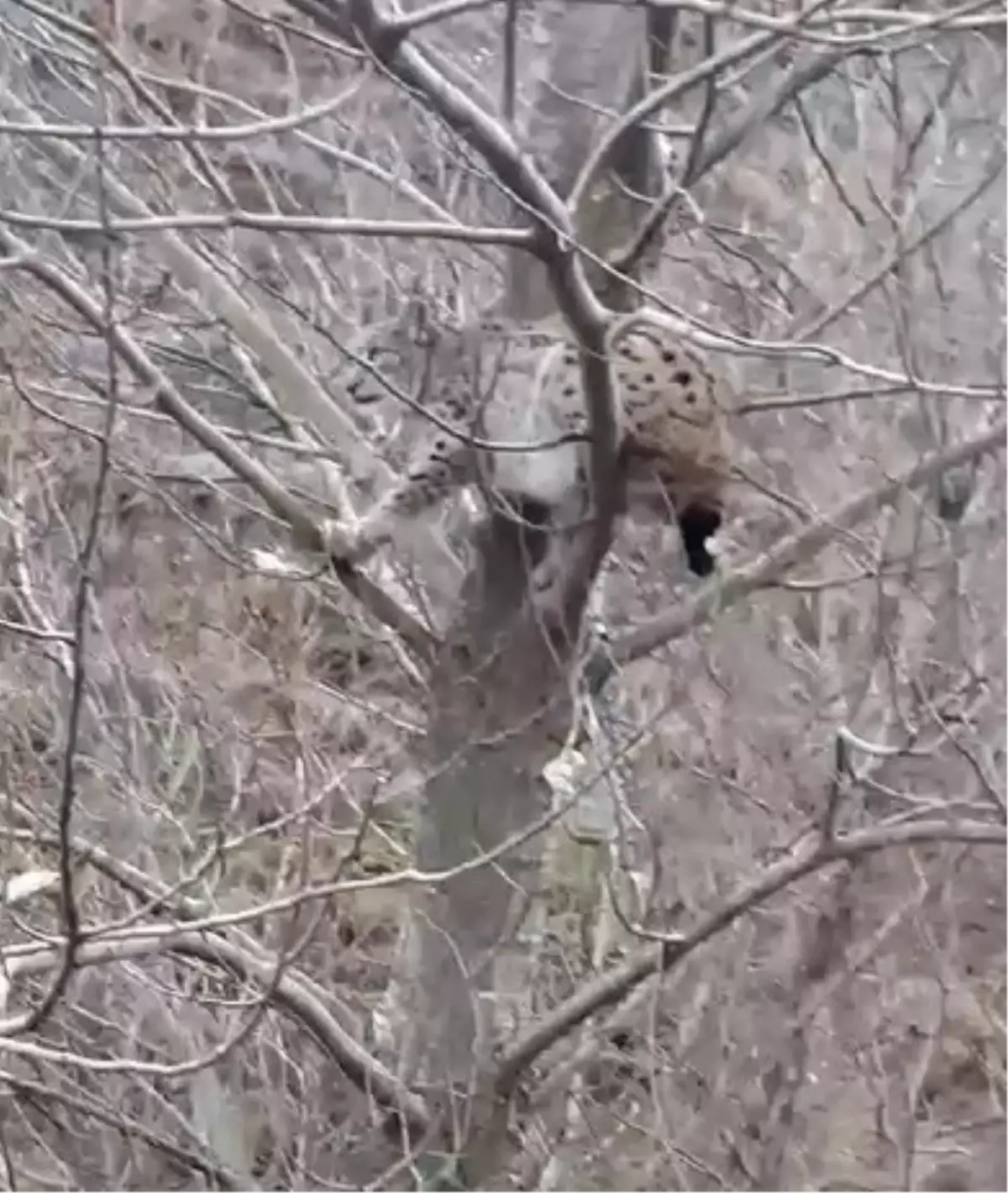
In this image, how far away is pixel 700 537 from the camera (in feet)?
11.8

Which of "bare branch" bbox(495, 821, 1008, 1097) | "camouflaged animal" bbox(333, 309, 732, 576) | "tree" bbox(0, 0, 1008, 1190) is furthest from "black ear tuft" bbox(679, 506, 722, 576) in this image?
"bare branch" bbox(495, 821, 1008, 1097)

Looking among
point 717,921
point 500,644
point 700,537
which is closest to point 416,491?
point 500,644

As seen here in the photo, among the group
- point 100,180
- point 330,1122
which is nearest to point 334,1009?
A: point 330,1122

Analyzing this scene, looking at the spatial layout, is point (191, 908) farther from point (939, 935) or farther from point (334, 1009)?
point (939, 935)

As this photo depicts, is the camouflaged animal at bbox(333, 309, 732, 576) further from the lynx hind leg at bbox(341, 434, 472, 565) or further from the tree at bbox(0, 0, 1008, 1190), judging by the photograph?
the tree at bbox(0, 0, 1008, 1190)

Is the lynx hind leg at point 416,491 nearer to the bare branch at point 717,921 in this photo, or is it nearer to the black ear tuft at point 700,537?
the black ear tuft at point 700,537

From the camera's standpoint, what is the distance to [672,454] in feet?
11.1

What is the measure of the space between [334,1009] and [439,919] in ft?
2.02

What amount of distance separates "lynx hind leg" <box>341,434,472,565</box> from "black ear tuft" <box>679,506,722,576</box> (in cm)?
42

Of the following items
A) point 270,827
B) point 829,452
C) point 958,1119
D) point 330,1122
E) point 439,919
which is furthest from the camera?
point 958,1119

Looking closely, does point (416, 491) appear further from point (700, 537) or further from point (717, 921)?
point (717, 921)

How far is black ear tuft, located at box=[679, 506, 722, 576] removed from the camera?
140 inches

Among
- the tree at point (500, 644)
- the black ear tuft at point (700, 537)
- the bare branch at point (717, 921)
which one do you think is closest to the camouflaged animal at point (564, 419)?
the black ear tuft at point (700, 537)

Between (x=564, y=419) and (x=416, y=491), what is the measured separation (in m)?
0.40
